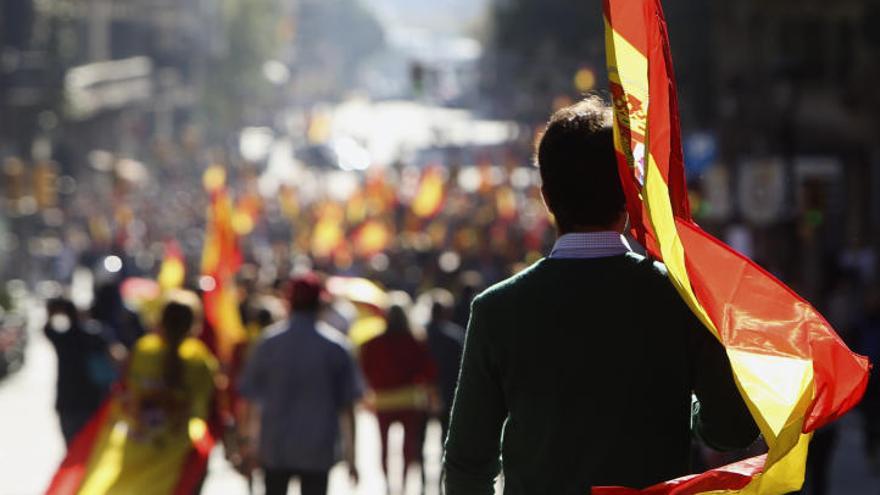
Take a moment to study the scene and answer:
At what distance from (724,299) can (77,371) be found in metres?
10.3

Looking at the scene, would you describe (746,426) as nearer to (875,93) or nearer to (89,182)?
(875,93)

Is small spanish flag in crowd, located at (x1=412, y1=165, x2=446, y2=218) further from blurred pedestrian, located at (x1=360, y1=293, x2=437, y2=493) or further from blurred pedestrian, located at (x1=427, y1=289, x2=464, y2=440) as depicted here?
blurred pedestrian, located at (x1=360, y1=293, x2=437, y2=493)

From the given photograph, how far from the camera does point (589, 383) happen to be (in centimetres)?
458

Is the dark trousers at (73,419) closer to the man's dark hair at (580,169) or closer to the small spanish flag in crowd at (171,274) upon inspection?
the small spanish flag in crowd at (171,274)

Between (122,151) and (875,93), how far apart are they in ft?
192

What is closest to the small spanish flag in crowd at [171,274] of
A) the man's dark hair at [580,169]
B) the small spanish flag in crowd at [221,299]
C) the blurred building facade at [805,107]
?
the small spanish flag in crowd at [221,299]

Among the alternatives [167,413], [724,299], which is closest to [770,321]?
[724,299]

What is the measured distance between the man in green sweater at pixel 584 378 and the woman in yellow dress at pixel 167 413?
6198 mm

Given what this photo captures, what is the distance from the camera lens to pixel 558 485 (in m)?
4.62

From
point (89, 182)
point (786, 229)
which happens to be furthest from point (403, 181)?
point (786, 229)

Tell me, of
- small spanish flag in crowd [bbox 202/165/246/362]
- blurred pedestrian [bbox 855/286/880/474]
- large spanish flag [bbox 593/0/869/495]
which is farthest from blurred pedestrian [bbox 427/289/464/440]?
large spanish flag [bbox 593/0/869/495]

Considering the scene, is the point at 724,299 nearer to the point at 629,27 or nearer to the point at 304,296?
the point at 629,27

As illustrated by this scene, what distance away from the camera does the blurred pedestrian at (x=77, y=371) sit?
47.0ft

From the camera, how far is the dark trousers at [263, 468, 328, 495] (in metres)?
11.1
